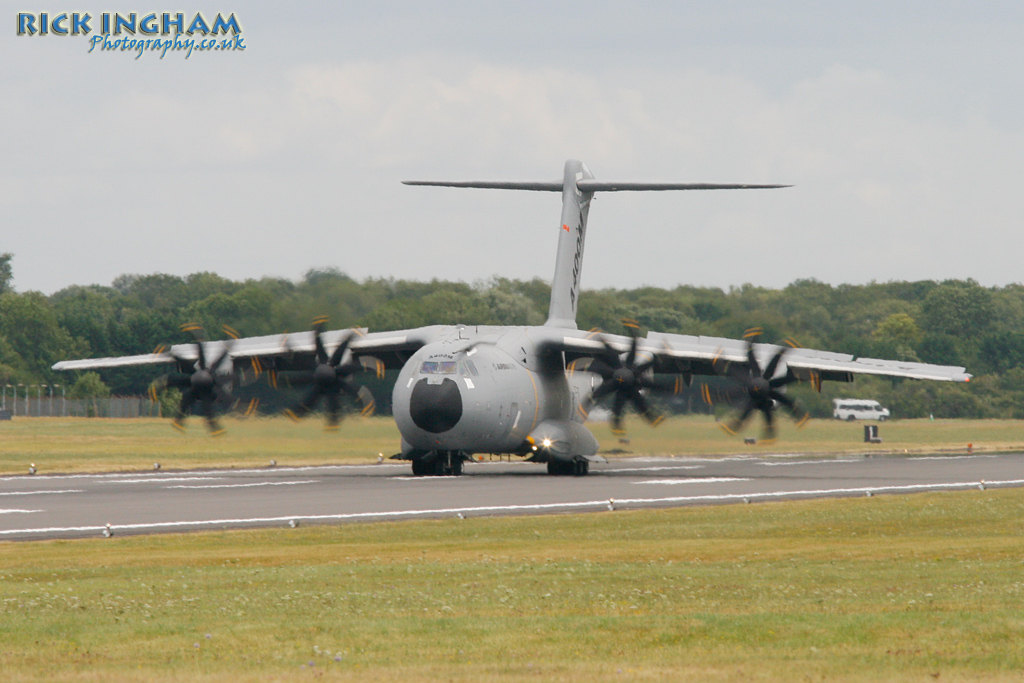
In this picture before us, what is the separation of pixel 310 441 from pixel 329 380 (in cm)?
222

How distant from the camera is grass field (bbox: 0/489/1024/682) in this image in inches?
414

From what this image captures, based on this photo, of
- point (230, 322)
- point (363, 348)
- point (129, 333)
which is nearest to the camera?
point (363, 348)

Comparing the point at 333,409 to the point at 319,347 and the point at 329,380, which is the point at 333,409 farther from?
the point at 319,347

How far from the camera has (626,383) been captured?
37.3 meters

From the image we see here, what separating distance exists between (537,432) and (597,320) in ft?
47.1

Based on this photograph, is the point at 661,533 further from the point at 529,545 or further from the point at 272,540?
the point at 272,540

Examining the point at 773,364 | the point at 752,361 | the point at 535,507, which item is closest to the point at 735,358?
the point at 752,361

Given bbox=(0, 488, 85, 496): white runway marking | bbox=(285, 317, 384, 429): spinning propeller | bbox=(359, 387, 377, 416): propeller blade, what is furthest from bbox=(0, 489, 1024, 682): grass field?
bbox=(359, 387, 377, 416): propeller blade

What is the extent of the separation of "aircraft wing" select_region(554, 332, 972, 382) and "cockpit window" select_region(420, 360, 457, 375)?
14.6 feet

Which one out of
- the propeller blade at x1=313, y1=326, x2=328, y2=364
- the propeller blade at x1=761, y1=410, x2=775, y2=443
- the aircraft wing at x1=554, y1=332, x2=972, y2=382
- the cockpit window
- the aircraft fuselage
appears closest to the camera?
the aircraft fuselage

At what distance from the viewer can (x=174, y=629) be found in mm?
12117

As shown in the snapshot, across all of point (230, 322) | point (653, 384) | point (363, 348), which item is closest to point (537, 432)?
point (653, 384)

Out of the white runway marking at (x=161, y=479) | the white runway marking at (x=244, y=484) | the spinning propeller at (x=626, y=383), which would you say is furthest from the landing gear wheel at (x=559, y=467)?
the white runway marking at (x=161, y=479)

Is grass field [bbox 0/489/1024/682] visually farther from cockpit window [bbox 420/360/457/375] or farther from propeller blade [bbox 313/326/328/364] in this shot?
propeller blade [bbox 313/326/328/364]
